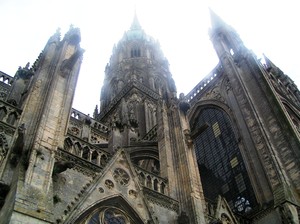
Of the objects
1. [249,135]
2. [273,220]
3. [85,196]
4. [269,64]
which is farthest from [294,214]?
[269,64]

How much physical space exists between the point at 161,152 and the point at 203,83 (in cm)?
1120

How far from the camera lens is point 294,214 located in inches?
489

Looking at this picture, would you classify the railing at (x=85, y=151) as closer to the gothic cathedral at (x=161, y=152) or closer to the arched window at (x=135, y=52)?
the gothic cathedral at (x=161, y=152)

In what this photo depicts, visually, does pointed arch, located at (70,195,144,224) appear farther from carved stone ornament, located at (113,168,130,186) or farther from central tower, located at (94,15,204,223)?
central tower, located at (94,15,204,223)

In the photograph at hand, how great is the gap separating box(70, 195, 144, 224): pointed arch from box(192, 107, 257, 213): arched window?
24.2 feet

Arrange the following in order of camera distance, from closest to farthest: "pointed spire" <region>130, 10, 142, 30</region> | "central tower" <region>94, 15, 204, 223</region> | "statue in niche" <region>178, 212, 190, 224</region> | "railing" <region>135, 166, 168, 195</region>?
"statue in niche" <region>178, 212, 190, 224</region> → "railing" <region>135, 166, 168, 195</region> → "central tower" <region>94, 15, 204, 223</region> → "pointed spire" <region>130, 10, 142, 30</region>

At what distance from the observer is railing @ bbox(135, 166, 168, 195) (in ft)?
37.4

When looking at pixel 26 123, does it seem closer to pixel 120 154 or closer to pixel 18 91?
pixel 120 154

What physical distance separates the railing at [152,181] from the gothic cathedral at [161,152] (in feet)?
0.12

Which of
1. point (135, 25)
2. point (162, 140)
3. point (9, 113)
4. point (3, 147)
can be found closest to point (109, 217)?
point (3, 147)

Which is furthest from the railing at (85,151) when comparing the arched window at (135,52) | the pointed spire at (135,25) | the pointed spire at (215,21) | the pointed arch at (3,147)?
the pointed spire at (135,25)

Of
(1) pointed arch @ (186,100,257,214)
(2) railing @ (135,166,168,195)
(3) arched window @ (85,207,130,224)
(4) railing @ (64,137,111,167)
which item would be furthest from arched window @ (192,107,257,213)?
(3) arched window @ (85,207,130,224)

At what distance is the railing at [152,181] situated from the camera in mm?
11393

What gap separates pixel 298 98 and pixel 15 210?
21150 millimetres
